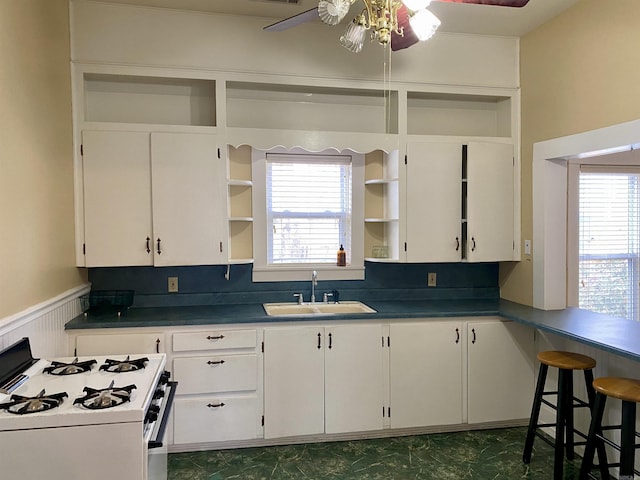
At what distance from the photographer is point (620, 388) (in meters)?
2.27

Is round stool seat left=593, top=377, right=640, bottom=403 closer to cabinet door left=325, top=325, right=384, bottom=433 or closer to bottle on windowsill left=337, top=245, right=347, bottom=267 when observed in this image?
cabinet door left=325, top=325, right=384, bottom=433

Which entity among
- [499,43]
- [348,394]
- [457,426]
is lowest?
[457,426]

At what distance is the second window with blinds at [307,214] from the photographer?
3.65m

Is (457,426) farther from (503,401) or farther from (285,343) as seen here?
(285,343)

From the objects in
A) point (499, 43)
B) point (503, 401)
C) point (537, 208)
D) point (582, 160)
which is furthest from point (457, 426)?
point (499, 43)

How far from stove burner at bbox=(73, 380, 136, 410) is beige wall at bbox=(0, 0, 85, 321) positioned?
0.60m

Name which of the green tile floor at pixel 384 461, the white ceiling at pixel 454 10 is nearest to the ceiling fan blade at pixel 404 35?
the white ceiling at pixel 454 10

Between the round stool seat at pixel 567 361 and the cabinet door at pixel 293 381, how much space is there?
1.36 m

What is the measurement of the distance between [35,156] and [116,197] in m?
0.74

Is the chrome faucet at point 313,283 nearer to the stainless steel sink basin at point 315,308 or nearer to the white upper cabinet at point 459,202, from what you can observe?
the stainless steel sink basin at point 315,308

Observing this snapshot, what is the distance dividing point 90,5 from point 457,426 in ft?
12.3

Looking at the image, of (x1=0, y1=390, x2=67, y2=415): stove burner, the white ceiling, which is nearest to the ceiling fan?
the white ceiling

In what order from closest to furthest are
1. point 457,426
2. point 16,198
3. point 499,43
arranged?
point 16,198
point 457,426
point 499,43

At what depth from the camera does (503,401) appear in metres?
3.36
